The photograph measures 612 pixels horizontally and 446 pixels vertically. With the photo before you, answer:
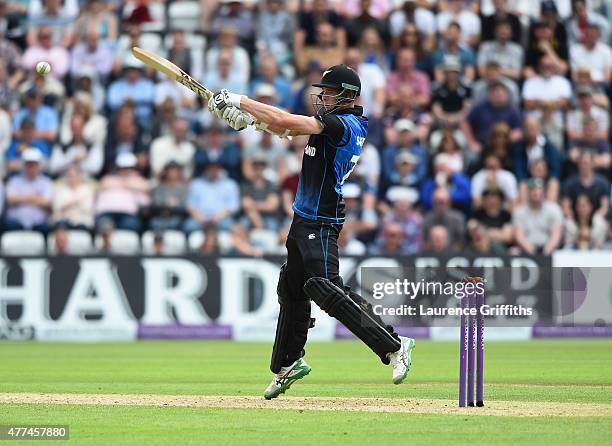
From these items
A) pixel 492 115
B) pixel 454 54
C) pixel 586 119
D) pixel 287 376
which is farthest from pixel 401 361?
pixel 454 54

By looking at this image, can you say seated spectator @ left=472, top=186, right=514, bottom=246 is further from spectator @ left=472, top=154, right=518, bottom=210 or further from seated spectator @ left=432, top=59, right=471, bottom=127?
seated spectator @ left=432, top=59, right=471, bottom=127

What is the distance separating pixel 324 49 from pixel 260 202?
9.80 ft

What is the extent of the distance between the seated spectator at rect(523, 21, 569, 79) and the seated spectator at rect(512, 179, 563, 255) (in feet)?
9.36

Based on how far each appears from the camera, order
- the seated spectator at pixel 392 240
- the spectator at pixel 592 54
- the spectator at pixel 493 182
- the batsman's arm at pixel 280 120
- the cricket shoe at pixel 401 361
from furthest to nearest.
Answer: the spectator at pixel 592 54 → the spectator at pixel 493 182 → the seated spectator at pixel 392 240 → the cricket shoe at pixel 401 361 → the batsman's arm at pixel 280 120

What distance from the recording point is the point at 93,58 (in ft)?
66.9

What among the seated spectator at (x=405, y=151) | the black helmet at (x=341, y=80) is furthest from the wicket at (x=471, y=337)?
the seated spectator at (x=405, y=151)

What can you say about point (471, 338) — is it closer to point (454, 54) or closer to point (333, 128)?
point (333, 128)

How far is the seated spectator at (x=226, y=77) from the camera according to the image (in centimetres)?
1988

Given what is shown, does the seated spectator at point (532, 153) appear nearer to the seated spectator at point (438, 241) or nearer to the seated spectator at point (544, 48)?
the seated spectator at point (544, 48)

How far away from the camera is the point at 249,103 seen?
9180mm

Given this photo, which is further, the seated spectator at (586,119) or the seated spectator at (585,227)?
the seated spectator at (586,119)

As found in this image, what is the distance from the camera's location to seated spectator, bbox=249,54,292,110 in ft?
65.4

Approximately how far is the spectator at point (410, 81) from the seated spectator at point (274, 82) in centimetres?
158

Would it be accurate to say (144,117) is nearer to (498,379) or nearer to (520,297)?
(498,379)
